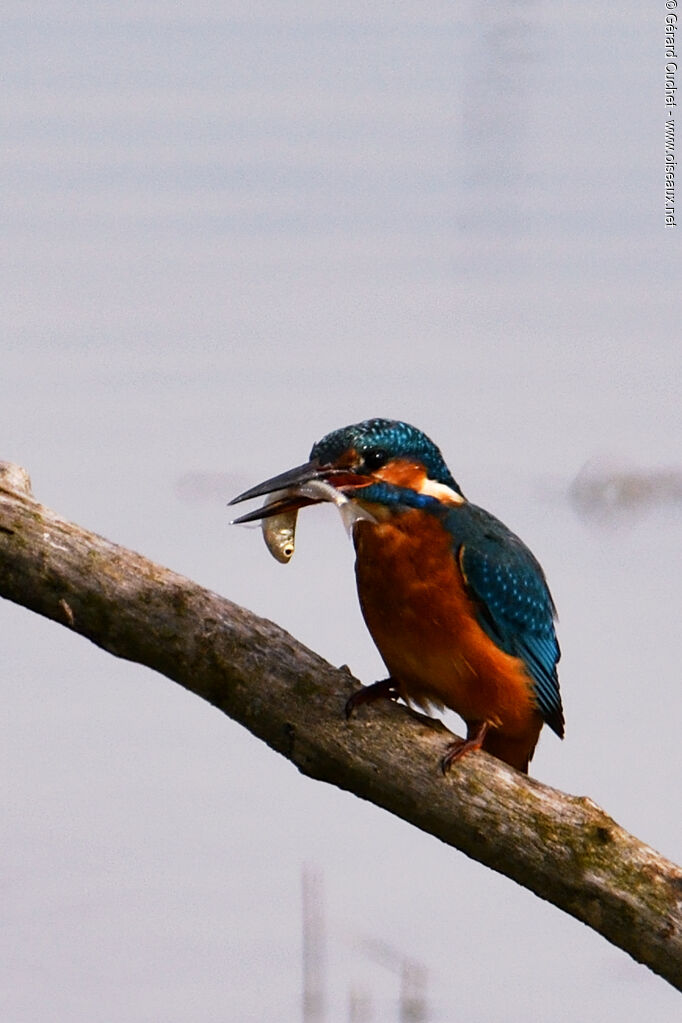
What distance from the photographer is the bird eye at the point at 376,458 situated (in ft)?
5.67

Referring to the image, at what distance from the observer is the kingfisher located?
1730mm

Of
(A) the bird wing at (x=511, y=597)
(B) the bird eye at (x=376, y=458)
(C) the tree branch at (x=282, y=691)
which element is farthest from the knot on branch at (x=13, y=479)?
(A) the bird wing at (x=511, y=597)

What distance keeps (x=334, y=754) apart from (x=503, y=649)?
29 cm

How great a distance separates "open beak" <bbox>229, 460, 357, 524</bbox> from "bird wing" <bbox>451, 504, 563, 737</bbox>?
0.17 m

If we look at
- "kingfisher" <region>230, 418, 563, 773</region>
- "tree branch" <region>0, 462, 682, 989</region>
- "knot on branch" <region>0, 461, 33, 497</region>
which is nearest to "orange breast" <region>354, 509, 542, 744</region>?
"kingfisher" <region>230, 418, 563, 773</region>

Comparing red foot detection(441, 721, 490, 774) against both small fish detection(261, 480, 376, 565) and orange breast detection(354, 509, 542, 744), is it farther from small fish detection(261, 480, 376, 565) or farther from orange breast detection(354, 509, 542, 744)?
small fish detection(261, 480, 376, 565)

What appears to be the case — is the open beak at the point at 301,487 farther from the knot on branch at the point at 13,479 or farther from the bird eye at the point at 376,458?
the knot on branch at the point at 13,479

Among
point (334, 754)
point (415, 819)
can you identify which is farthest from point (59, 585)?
point (415, 819)

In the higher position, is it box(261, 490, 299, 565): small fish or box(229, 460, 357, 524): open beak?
box(229, 460, 357, 524): open beak

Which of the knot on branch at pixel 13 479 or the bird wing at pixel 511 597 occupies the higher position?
the knot on branch at pixel 13 479

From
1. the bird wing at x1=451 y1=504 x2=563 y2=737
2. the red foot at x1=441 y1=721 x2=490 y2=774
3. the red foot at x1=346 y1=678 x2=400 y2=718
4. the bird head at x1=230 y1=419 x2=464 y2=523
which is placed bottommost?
the red foot at x1=441 y1=721 x2=490 y2=774

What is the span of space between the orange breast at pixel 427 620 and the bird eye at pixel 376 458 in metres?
0.08

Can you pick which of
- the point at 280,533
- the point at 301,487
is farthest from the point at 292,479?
the point at 280,533

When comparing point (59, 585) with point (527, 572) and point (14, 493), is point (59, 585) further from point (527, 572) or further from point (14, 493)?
point (527, 572)
